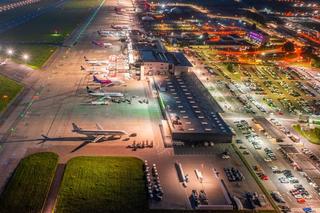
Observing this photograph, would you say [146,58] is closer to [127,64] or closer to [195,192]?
[127,64]

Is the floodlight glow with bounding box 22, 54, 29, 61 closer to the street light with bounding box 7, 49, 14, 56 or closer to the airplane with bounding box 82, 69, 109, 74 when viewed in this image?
the street light with bounding box 7, 49, 14, 56

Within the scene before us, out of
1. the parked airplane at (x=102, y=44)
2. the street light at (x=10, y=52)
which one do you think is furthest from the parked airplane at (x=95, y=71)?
the parked airplane at (x=102, y=44)

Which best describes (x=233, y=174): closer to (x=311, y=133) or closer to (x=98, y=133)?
(x=311, y=133)

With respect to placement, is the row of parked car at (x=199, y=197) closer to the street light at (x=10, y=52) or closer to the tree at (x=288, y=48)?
the street light at (x=10, y=52)

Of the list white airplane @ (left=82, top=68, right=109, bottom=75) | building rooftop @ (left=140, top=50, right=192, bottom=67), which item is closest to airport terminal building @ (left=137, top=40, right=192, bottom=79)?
building rooftop @ (left=140, top=50, right=192, bottom=67)

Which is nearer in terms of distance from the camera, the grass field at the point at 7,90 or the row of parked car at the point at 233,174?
the row of parked car at the point at 233,174

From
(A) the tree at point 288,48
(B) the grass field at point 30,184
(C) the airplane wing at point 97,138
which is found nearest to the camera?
(B) the grass field at point 30,184

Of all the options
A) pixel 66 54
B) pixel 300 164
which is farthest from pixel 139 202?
pixel 66 54
